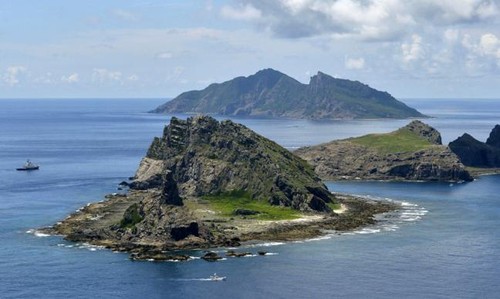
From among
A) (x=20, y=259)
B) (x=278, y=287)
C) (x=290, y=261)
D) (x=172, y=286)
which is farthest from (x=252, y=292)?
(x=20, y=259)

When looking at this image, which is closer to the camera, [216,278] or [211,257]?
[216,278]

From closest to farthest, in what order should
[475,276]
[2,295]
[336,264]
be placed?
[2,295] < [475,276] < [336,264]

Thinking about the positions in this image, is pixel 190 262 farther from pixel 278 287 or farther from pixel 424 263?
pixel 424 263

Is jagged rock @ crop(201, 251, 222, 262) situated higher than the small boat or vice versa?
jagged rock @ crop(201, 251, 222, 262)

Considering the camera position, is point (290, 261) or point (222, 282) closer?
point (222, 282)

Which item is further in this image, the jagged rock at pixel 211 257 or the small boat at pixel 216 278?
the jagged rock at pixel 211 257

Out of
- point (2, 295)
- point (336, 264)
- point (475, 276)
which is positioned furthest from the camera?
point (336, 264)

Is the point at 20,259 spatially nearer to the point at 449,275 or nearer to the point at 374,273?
the point at 374,273

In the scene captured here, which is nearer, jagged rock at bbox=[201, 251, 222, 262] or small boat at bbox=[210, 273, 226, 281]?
small boat at bbox=[210, 273, 226, 281]

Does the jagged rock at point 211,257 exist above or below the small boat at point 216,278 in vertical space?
above

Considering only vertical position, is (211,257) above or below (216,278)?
above
